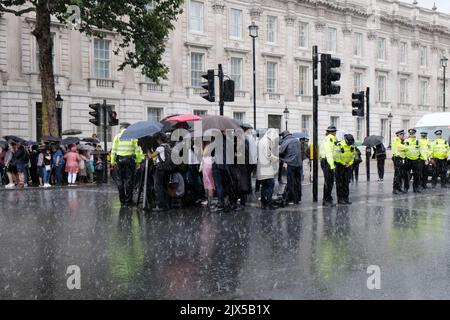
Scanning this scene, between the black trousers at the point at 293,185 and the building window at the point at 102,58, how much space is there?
2098 centimetres

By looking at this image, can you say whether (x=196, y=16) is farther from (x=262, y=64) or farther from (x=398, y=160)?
(x=398, y=160)

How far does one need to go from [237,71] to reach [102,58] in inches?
397

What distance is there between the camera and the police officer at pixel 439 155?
1697cm

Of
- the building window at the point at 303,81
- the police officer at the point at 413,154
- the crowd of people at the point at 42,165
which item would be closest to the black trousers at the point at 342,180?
the police officer at the point at 413,154

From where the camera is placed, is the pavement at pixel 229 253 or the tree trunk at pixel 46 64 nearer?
the pavement at pixel 229 253

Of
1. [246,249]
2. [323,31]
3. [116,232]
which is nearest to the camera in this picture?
[246,249]

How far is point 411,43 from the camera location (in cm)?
4962

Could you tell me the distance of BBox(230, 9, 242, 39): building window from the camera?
121ft

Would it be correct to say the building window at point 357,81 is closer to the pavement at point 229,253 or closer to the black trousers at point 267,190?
the pavement at point 229,253

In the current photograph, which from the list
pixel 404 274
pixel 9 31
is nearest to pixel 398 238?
pixel 404 274

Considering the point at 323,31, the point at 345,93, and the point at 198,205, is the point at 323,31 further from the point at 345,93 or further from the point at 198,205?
the point at 198,205

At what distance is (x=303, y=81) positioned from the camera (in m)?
41.2
